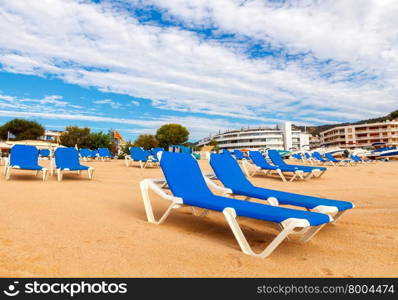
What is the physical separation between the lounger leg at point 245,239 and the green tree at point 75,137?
46.7 metres

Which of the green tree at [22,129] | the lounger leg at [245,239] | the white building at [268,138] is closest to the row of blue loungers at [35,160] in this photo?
the lounger leg at [245,239]

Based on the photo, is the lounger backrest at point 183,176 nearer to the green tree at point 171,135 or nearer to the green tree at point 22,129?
the green tree at point 22,129

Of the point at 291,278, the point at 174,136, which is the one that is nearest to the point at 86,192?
the point at 291,278

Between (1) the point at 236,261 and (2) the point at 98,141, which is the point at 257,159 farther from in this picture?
(2) the point at 98,141

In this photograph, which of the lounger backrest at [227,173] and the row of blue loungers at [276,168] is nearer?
the lounger backrest at [227,173]

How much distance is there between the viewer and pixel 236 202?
3068 millimetres

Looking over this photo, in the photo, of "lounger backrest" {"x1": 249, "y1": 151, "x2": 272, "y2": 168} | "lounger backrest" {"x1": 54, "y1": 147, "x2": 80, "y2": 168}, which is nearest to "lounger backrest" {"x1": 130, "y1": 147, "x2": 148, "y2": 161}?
"lounger backrest" {"x1": 54, "y1": 147, "x2": 80, "y2": 168}

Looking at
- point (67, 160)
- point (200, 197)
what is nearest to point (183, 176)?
point (200, 197)

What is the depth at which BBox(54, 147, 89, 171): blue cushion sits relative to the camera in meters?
7.94

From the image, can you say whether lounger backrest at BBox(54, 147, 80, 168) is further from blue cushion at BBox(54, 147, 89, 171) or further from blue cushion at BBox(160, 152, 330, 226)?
blue cushion at BBox(160, 152, 330, 226)

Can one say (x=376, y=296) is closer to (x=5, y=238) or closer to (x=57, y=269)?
(x=57, y=269)

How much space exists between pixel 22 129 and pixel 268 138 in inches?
2869

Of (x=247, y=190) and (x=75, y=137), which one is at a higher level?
(x=75, y=137)

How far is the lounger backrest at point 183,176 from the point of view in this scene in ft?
11.6
